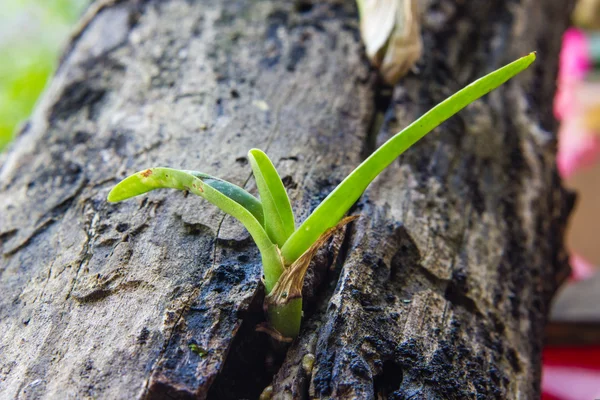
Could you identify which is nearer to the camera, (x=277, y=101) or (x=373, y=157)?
(x=373, y=157)

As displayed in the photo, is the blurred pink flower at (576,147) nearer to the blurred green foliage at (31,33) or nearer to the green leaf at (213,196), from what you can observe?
the blurred green foliage at (31,33)

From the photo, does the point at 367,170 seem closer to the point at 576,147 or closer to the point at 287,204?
the point at 287,204

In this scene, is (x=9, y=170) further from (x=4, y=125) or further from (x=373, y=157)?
(x=4, y=125)

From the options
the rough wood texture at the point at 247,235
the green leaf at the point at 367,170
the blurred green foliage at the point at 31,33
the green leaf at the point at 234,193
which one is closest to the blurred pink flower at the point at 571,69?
the rough wood texture at the point at 247,235

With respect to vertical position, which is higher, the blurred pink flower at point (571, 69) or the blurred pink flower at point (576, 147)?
the blurred pink flower at point (571, 69)

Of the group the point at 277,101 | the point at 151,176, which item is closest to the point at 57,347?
the point at 151,176

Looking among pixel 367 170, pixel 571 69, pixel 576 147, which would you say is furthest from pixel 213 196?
pixel 571 69
